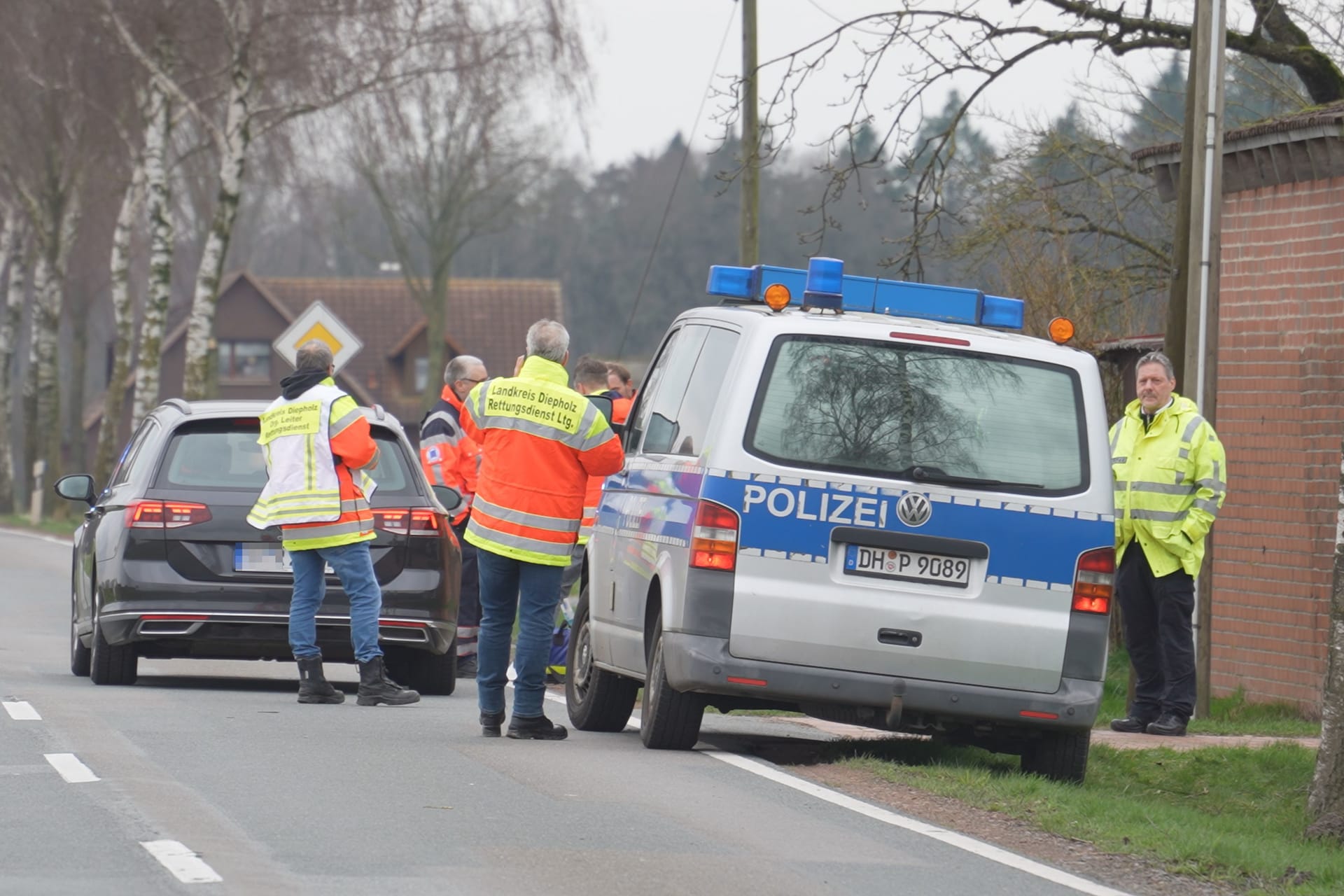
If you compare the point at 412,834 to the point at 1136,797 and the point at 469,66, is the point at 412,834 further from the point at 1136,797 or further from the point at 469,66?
the point at 469,66

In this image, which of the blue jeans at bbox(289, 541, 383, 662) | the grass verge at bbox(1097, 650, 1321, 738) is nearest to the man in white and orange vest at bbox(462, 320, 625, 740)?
the blue jeans at bbox(289, 541, 383, 662)

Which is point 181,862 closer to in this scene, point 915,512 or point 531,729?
point 915,512

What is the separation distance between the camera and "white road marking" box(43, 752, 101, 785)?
8.47 m

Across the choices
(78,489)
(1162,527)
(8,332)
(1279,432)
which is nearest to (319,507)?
(78,489)

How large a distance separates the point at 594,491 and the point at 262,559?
2158 millimetres

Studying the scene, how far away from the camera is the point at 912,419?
9.23m

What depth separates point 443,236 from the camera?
6250 centimetres

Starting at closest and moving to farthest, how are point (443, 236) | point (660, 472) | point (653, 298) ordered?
1. point (660, 472)
2. point (443, 236)
3. point (653, 298)

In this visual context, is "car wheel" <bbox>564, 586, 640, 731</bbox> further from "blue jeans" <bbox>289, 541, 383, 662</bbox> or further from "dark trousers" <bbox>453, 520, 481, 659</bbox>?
"dark trousers" <bbox>453, 520, 481, 659</bbox>

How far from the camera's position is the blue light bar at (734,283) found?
10148 mm

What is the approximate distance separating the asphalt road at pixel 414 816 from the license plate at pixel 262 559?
102cm

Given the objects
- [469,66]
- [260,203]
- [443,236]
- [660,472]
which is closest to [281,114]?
[469,66]

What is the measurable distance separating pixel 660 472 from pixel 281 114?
29491mm

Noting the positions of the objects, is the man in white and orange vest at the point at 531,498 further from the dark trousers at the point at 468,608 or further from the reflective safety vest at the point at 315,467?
the dark trousers at the point at 468,608
